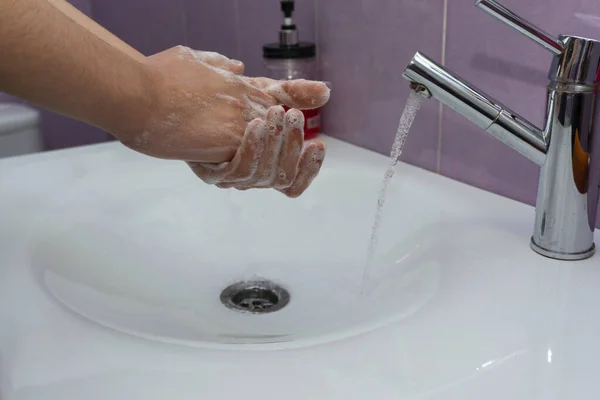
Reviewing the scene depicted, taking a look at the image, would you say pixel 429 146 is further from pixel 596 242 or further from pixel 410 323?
pixel 410 323

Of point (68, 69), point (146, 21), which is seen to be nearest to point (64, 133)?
point (146, 21)

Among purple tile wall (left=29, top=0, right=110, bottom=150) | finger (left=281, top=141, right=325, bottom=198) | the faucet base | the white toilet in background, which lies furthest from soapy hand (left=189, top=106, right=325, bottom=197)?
purple tile wall (left=29, top=0, right=110, bottom=150)

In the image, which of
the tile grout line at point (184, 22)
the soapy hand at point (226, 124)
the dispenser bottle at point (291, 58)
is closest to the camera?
the soapy hand at point (226, 124)

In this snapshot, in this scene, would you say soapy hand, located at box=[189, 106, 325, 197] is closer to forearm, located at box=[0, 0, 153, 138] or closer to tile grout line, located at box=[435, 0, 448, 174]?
forearm, located at box=[0, 0, 153, 138]

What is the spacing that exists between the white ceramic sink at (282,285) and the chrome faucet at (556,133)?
0.09 feet

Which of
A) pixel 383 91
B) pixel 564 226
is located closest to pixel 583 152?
pixel 564 226

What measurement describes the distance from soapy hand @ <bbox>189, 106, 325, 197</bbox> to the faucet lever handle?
0.18 metres

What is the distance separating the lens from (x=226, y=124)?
0.53 metres

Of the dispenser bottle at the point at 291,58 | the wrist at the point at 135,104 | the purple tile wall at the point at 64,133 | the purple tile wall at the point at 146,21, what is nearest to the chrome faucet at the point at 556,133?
the wrist at the point at 135,104

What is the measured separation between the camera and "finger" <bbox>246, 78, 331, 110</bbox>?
0.56 metres

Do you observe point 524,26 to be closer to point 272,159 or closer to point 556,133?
point 556,133

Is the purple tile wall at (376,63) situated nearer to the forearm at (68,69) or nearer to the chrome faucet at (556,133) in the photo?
the chrome faucet at (556,133)

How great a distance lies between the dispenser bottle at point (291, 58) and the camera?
33.5 inches

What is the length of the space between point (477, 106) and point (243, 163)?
7.8 inches
